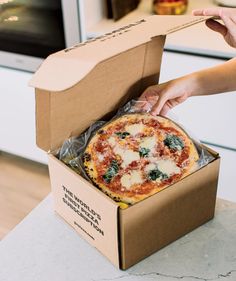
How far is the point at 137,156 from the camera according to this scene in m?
0.84

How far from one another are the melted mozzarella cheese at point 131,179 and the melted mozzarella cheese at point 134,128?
95 millimetres

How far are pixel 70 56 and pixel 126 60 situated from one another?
0.54 ft

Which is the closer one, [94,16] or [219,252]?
[219,252]

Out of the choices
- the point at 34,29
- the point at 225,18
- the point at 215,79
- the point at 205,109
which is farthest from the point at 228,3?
the point at 225,18

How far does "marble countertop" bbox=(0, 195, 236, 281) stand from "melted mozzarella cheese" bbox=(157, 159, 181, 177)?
14 cm

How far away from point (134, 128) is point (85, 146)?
3.8 inches

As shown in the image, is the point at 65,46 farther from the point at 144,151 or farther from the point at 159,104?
the point at 144,151

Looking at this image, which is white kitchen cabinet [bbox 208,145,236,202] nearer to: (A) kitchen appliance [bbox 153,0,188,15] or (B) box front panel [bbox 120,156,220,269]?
(A) kitchen appliance [bbox 153,0,188,15]

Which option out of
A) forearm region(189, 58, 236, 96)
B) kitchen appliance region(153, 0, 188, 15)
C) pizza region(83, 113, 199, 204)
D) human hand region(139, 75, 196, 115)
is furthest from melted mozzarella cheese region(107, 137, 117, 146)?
kitchen appliance region(153, 0, 188, 15)

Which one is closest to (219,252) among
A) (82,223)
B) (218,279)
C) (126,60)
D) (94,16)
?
(218,279)

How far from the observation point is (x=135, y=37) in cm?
80

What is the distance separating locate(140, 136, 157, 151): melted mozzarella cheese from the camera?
853 millimetres

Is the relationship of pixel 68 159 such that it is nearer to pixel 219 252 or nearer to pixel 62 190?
pixel 62 190

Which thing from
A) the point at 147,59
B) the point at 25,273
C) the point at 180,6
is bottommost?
the point at 25,273
